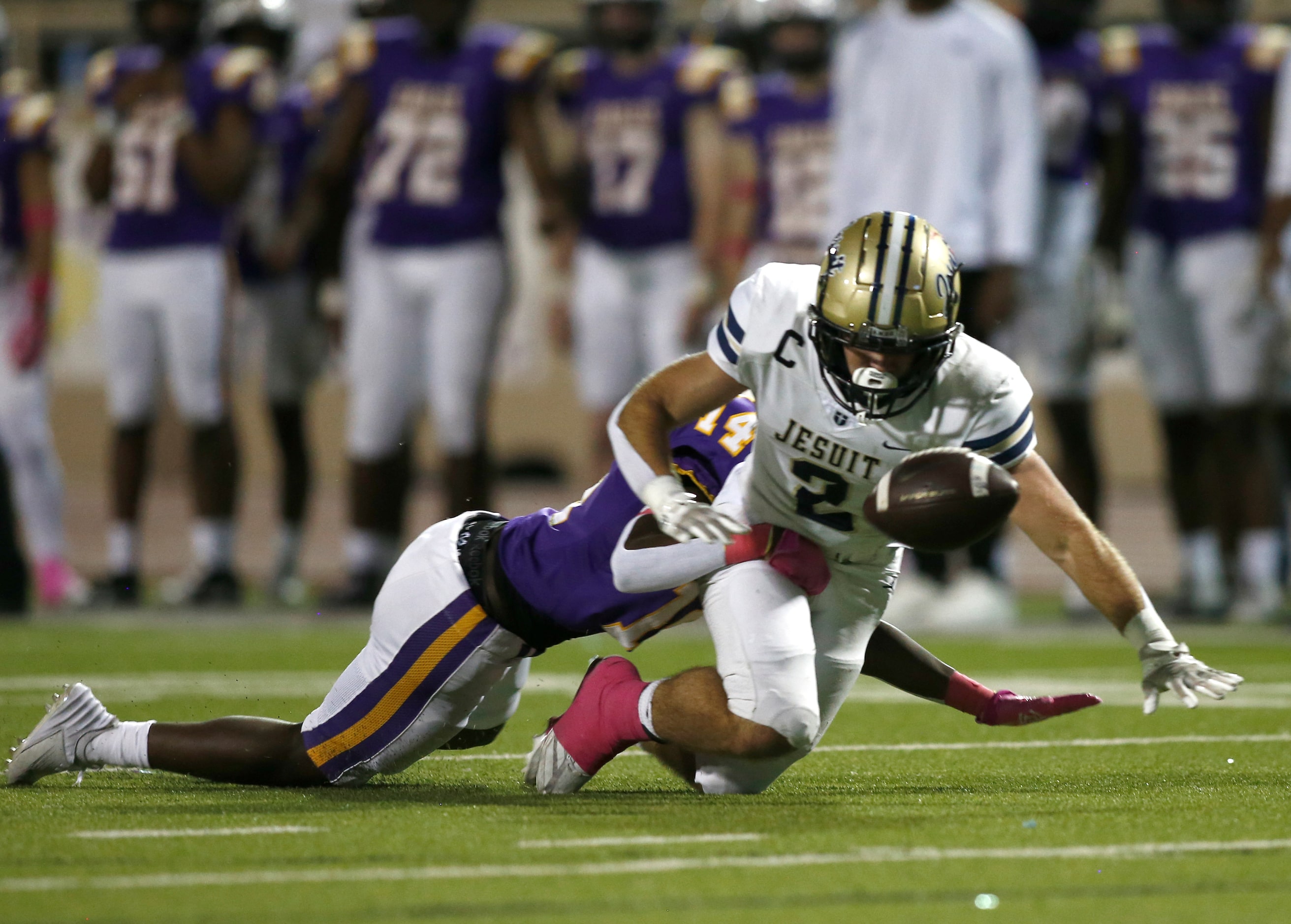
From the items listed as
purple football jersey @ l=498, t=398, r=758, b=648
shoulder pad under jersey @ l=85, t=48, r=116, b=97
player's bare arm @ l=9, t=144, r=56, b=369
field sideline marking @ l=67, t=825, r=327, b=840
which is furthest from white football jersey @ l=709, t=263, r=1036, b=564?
shoulder pad under jersey @ l=85, t=48, r=116, b=97

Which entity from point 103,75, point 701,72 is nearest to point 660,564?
point 701,72

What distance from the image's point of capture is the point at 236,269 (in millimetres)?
8617

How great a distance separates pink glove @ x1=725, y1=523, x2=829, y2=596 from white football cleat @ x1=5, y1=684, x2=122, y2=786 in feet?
4.03

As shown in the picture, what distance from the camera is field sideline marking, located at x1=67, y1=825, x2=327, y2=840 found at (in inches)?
126

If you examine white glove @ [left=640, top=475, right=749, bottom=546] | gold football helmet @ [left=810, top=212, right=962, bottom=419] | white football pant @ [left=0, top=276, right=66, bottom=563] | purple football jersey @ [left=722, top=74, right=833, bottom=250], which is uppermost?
gold football helmet @ [left=810, top=212, right=962, bottom=419]

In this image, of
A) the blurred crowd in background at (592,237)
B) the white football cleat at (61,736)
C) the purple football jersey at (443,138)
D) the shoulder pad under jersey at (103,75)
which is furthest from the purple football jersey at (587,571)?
the shoulder pad under jersey at (103,75)

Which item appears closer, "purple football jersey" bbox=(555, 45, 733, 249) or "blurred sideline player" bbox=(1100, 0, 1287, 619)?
"blurred sideline player" bbox=(1100, 0, 1287, 619)

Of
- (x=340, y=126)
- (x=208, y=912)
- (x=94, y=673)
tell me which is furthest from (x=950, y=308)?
(x=340, y=126)

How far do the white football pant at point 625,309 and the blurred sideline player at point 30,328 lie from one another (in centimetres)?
210

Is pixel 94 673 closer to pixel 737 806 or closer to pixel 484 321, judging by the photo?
pixel 484 321

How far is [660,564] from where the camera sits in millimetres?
3666

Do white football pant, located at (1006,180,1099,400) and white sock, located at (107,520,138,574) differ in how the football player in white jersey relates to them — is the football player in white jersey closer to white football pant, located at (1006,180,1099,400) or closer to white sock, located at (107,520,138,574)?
white football pant, located at (1006,180,1099,400)

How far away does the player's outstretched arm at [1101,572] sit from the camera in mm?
3660

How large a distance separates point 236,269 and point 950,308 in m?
5.58
